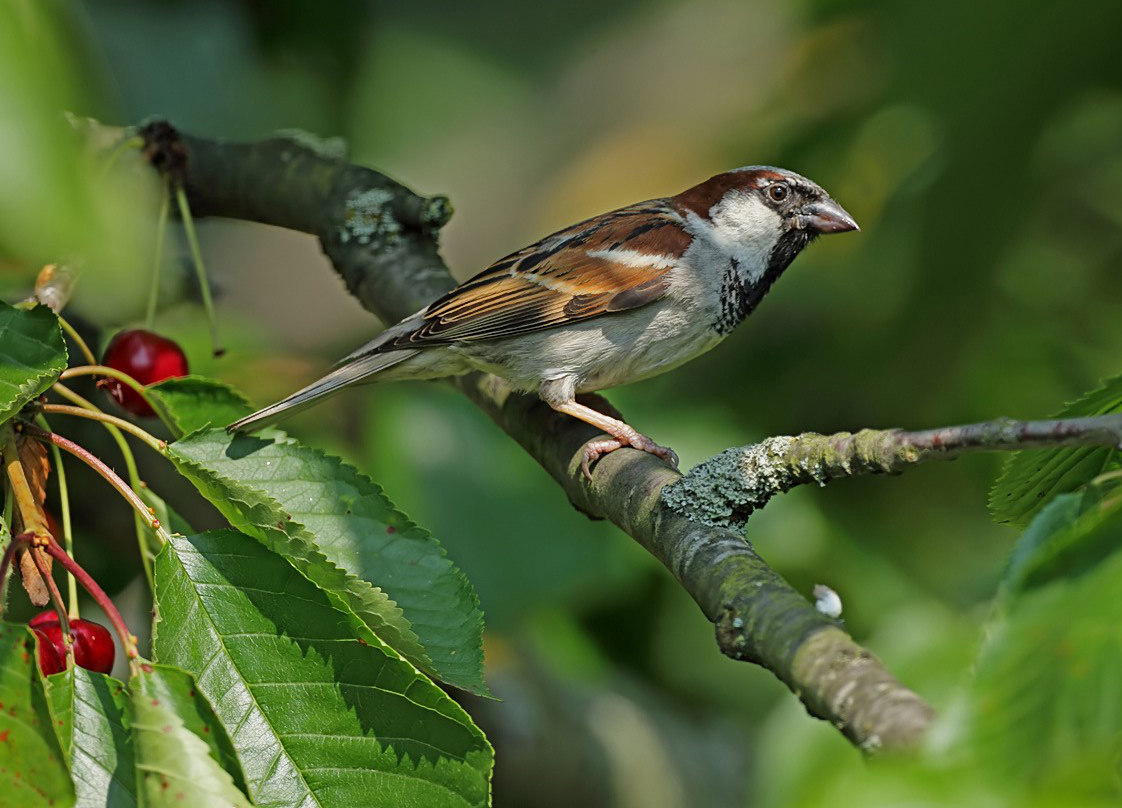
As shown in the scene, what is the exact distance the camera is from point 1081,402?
5.20ft

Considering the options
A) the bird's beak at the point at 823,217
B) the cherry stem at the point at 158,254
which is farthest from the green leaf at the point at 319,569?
→ the bird's beak at the point at 823,217

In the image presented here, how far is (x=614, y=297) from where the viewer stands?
3.18m

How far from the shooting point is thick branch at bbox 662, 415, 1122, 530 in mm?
1260

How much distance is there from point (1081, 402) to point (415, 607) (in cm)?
100

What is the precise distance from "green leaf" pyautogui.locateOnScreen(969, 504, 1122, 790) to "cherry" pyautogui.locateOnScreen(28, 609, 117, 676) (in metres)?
1.25

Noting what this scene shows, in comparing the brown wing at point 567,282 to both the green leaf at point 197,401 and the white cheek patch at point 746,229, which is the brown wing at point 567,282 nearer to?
the white cheek patch at point 746,229

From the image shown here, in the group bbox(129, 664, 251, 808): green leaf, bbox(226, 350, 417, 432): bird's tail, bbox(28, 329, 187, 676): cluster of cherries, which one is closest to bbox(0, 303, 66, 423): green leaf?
bbox(28, 329, 187, 676): cluster of cherries

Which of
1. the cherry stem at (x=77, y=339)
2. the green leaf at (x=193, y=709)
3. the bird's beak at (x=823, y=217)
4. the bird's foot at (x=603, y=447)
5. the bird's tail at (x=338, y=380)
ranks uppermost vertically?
the bird's beak at (x=823, y=217)

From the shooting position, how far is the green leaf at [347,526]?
5.54ft

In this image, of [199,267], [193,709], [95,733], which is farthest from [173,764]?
[199,267]

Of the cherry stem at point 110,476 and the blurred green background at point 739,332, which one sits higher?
the blurred green background at point 739,332

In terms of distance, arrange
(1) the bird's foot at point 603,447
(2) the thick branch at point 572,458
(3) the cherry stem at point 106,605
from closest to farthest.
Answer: (2) the thick branch at point 572,458 < (3) the cherry stem at point 106,605 < (1) the bird's foot at point 603,447

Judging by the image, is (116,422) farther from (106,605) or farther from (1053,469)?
(1053,469)

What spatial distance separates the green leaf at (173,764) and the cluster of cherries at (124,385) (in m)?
0.42
